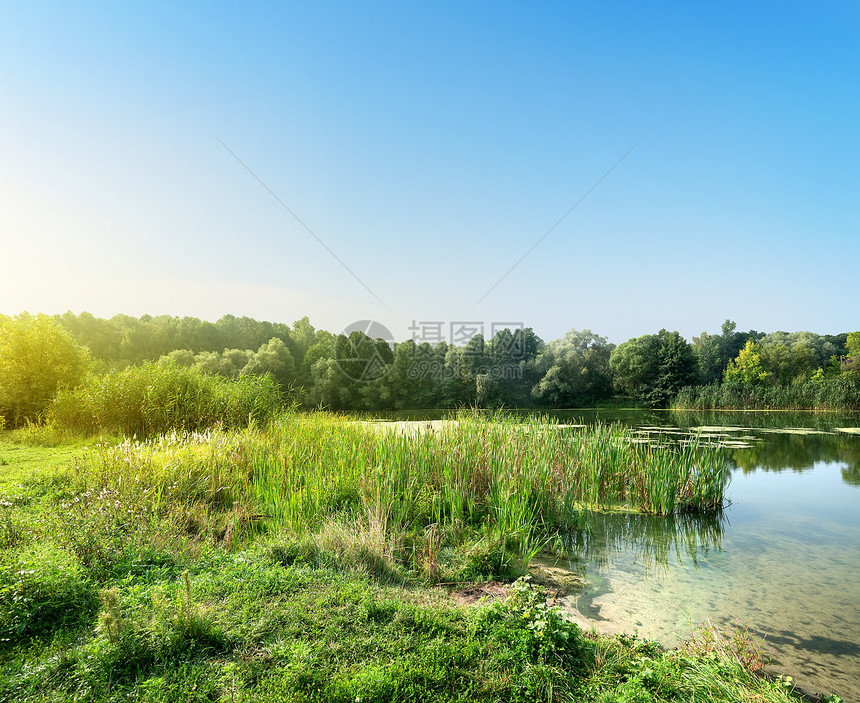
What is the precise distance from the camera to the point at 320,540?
5637 millimetres

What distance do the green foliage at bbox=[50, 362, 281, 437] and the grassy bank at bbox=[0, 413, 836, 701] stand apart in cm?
317

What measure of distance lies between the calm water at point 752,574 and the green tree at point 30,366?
1732cm

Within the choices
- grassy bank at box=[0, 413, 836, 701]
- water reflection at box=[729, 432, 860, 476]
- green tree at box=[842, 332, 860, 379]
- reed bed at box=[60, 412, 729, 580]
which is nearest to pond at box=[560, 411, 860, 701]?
grassy bank at box=[0, 413, 836, 701]

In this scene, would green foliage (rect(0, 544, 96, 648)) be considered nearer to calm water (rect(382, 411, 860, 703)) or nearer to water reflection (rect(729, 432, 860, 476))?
calm water (rect(382, 411, 860, 703))

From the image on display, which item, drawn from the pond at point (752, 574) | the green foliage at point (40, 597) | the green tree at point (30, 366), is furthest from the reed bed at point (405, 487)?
the green tree at point (30, 366)

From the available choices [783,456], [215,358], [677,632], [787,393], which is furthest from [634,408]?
[677,632]

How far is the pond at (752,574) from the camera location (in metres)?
4.60

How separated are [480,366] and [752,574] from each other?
134ft

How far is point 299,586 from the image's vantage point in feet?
14.5

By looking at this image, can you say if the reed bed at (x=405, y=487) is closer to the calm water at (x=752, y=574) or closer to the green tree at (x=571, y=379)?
the calm water at (x=752, y=574)

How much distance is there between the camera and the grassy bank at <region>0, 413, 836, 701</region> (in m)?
3.12

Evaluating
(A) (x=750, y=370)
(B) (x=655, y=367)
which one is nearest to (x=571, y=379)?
(B) (x=655, y=367)

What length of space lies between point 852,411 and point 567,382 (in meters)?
22.7

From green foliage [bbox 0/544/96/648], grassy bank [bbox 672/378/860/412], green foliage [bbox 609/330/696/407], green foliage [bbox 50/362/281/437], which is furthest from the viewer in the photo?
green foliage [bbox 609/330/696/407]
